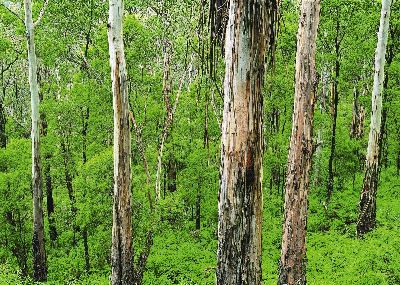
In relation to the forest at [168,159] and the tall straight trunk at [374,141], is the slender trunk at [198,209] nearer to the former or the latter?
the forest at [168,159]

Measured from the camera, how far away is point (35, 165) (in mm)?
14883

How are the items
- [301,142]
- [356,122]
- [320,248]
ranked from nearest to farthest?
[301,142] → [320,248] → [356,122]

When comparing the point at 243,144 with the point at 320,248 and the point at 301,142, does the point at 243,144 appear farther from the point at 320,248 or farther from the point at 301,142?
the point at 320,248

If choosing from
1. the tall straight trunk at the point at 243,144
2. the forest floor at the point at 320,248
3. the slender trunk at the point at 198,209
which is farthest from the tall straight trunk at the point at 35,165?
the tall straight trunk at the point at 243,144

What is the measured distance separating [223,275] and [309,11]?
20.9ft

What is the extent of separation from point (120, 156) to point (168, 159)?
38.9ft

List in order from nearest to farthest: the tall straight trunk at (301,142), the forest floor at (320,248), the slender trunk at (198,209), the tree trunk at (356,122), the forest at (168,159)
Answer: the tall straight trunk at (301,142), the forest at (168,159), the forest floor at (320,248), the slender trunk at (198,209), the tree trunk at (356,122)

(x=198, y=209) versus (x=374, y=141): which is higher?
(x=374, y=141)

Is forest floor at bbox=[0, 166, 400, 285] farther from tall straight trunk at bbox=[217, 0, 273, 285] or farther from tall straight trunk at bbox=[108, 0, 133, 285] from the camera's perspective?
tall straight trunk at bbox=[217, 0, 273, 285]

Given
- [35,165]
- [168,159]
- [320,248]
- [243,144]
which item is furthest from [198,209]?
[243,144]

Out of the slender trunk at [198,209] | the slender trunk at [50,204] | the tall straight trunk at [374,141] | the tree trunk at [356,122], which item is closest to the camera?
the tall straight trunk at [374,141]

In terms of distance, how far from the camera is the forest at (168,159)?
9.95 meters

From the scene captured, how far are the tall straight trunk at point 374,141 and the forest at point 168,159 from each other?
50mm

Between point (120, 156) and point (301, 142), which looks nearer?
point (301, 142)
